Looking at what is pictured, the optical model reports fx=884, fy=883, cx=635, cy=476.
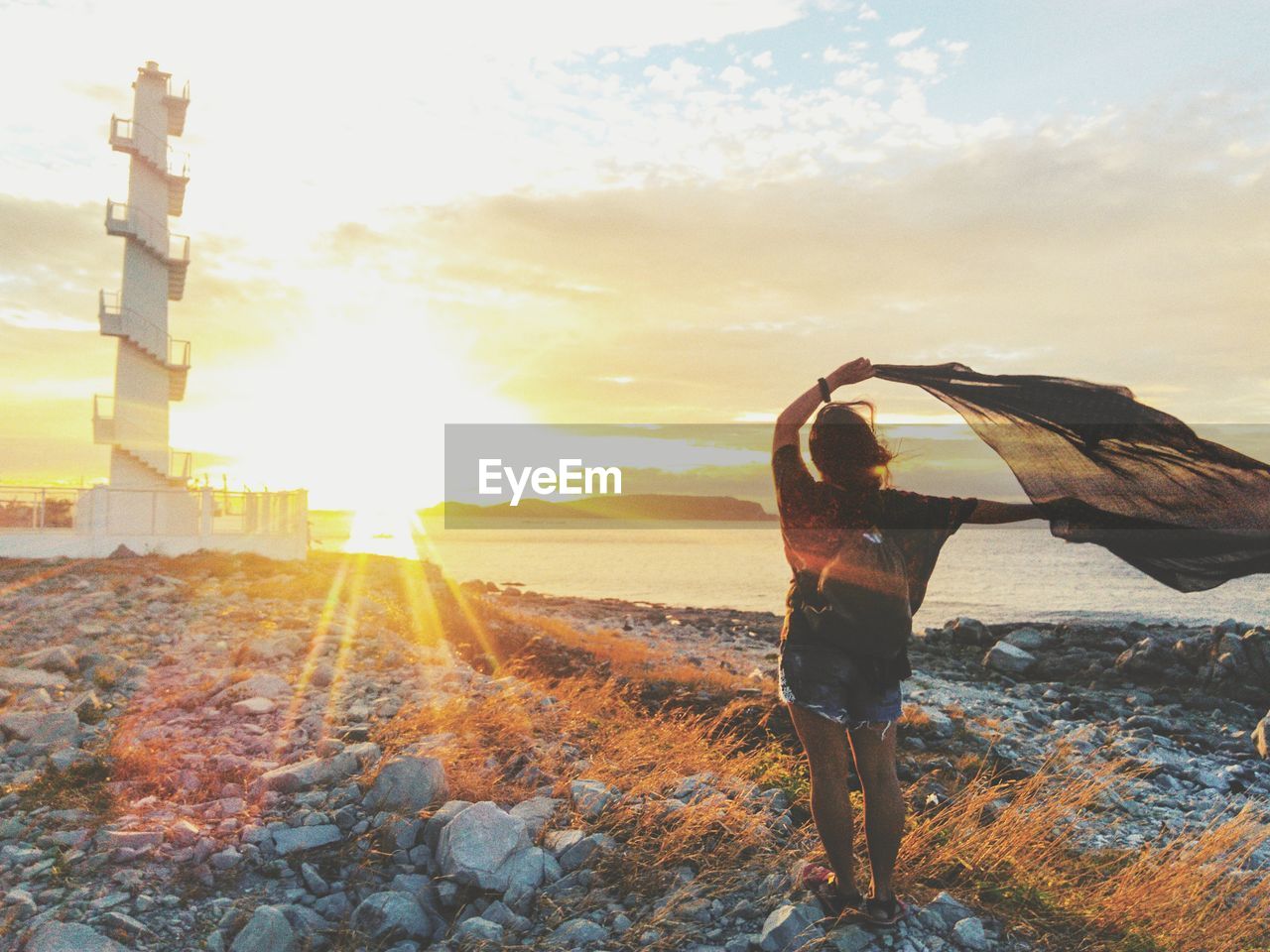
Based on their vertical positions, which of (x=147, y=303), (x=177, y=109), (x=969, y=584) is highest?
(x=177, y=109)

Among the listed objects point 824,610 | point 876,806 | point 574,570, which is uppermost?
point 824,610

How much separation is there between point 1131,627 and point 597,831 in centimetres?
2593

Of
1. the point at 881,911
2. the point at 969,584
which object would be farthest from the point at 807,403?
the point at 969,584

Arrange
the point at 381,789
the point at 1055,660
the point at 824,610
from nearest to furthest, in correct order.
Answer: the point at 824,610 < the point at 381,789 < the point at 1055,660

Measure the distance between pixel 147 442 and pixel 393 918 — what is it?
27.5 meters

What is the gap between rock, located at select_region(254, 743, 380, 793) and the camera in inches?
266

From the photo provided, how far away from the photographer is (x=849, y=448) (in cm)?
435

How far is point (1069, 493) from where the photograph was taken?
14.5ft

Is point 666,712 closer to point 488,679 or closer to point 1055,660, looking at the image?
point 488,679

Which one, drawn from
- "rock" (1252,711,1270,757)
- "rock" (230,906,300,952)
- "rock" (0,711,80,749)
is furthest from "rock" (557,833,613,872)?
"rock" (1252,711,1270,757)

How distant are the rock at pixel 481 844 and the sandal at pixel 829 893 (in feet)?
5.80

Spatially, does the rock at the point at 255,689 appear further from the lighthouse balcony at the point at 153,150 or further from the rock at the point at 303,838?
the lighthouse balcony at the point at 153,150

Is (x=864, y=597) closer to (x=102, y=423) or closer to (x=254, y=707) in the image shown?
(x=254, y=707)

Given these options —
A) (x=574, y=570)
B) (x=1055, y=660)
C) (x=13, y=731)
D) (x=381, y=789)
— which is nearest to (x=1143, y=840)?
(x=381, y=789)
